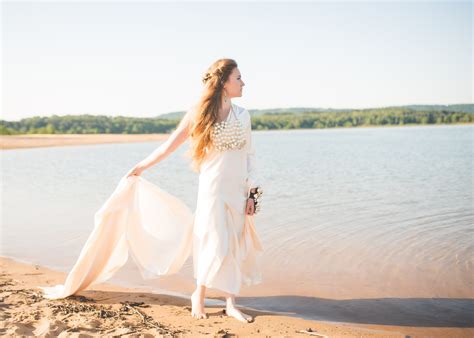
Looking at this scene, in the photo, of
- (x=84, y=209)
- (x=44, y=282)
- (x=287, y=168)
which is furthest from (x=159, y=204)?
(x=287, y=168)

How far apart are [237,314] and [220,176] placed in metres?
1.26

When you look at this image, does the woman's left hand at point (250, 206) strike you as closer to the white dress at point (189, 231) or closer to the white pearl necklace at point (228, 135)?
the white dress at point (189, 231)

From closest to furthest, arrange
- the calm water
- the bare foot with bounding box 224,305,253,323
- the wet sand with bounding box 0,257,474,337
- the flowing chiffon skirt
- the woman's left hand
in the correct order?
Answer: the wet sand with bounding box 0,257,474,337
the bare foot with bounding box 224,305,253,323
the woman's left hand
the flowing chiffon skirt
the calm water

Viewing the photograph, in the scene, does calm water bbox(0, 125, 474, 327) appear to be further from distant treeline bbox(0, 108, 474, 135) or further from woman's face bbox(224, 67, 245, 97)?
distant treeline bbox(0, 108, 474, 135)

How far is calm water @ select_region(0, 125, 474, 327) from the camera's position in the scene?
526cm

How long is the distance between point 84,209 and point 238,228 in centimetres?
658

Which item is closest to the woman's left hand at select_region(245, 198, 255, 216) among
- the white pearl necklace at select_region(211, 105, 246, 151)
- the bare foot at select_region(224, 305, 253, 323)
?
the white pearl necklace at select_region(211, 105, 246, 151)

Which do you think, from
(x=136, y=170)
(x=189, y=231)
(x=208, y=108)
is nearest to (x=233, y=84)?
(x=208, y=108)

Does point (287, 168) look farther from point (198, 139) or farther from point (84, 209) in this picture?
point (198, 139)

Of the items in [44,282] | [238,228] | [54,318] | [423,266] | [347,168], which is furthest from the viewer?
[347,168]

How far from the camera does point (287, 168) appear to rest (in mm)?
17984

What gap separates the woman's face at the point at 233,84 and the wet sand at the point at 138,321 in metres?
2.07

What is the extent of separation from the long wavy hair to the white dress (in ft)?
0.37

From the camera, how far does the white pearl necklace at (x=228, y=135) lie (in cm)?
446
